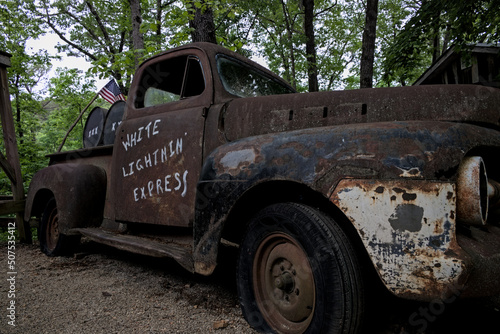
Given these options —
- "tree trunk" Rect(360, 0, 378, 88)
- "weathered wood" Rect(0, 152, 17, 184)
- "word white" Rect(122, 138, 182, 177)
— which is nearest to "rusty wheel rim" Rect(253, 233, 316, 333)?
"word white" Rect(122, 138, 182, 177)

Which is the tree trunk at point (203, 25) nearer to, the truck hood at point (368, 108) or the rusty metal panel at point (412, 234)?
the truck hood at point (368, 108)

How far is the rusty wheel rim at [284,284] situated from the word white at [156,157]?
1130 mm

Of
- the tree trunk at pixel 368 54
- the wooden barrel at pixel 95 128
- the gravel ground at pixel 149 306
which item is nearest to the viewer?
the gravel ground at pixel 149 306

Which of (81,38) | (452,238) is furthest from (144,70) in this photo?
(81,38)

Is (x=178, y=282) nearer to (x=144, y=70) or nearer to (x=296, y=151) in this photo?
(x=296, y=151)

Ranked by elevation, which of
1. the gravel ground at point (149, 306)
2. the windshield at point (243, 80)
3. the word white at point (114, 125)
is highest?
the windshield at point (243, 80)

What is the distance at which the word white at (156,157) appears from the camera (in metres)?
2.47

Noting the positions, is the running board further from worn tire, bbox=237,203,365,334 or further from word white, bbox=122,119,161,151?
word white, bbox=122,119,161,151

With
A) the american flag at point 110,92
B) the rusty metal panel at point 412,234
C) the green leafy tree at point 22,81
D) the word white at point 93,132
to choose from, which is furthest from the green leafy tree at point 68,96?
the rusty metal panel at point 412,234

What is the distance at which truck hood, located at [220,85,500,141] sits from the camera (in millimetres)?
A: 1584

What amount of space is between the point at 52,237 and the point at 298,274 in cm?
334

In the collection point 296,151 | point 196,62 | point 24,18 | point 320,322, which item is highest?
point 24,18

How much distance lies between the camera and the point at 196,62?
2676 mm

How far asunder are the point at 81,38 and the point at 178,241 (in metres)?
16.4
